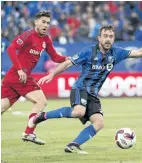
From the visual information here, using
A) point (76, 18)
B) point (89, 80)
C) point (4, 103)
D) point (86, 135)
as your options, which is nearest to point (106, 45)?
point (89, 80)

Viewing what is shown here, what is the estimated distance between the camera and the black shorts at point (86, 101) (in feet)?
30.0

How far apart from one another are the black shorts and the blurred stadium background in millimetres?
583

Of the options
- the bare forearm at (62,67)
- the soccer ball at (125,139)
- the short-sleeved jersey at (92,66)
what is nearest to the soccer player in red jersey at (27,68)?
the bare forearm at (62,67)

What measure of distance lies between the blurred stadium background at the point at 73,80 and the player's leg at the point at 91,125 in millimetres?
242

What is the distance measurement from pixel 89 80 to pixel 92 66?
209 millimetres

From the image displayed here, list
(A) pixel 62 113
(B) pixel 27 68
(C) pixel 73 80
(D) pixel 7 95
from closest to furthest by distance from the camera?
(A) pixel 62 113, (D) pixel 7 95, (B) pixel 27 68, (C) pixel 73 80

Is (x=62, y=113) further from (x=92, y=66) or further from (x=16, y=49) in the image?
(x=16, y=49)

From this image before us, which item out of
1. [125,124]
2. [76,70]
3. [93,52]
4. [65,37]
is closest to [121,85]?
[76,70]

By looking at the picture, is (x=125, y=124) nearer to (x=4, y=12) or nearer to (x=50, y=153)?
(x=50, y=153)

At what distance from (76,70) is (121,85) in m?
2.42

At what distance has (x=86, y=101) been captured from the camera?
917cm

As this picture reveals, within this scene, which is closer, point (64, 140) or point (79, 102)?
point (79, 102)

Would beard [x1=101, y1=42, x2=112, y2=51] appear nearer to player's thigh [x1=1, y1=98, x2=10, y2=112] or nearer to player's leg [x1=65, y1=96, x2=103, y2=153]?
player's leg [x1=65, y1=96, x2=103, y2=153]

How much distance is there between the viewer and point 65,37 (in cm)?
2456
